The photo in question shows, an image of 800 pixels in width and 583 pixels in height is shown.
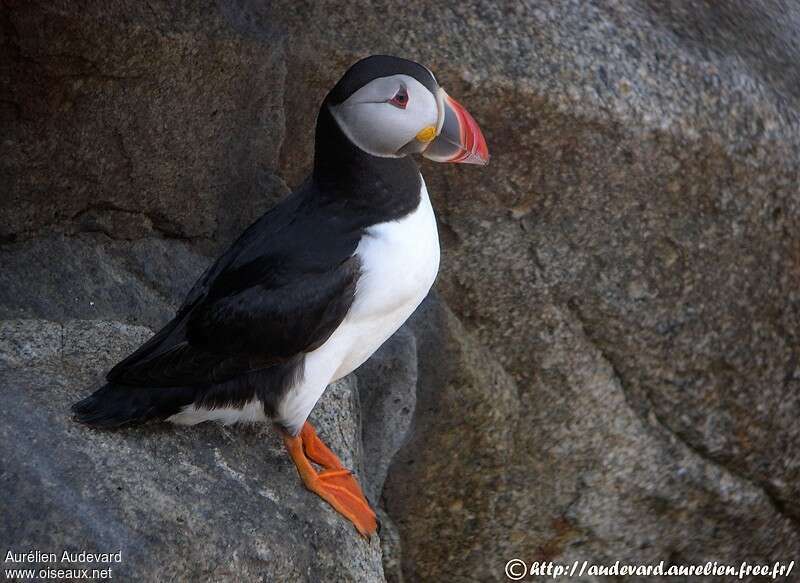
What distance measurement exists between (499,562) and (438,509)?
307 millimetres

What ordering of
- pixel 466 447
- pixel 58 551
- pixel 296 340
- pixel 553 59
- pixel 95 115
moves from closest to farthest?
pixel 58 551 → pixel 296 340 → pixel 95 115 → pixel 553 59 → pixel 466 447

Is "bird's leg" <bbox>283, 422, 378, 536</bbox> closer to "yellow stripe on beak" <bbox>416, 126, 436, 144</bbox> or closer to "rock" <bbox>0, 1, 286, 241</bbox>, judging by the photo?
"yellow stripe on beak" <bbox>416, 126, 436, 144</bbox>

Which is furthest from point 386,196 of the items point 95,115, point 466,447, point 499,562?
point 499,562

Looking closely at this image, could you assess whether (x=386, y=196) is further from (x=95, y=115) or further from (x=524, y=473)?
(x=524, y=473)

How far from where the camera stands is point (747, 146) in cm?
357

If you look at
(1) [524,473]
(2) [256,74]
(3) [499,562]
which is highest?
(2) [256,74]

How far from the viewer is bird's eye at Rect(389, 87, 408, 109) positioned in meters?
2.50

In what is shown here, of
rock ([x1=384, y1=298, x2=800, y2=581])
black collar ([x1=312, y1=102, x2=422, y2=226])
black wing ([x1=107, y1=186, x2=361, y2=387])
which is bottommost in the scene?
rock ([x1=384, y1=298, x2=800, y2=581])

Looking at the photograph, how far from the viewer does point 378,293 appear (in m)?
2.59

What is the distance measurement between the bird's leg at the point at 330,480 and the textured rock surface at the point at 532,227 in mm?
698

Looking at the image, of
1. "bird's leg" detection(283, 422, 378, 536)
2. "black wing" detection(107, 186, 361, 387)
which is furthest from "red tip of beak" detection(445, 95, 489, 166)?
"bird's leg" detection(283, 422, 378, 536)

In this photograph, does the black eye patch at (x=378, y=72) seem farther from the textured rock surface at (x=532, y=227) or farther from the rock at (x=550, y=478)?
the rock at (x=550, y=478)

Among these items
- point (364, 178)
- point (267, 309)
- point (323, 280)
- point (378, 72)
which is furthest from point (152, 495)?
point (378, 72)

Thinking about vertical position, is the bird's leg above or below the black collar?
below
